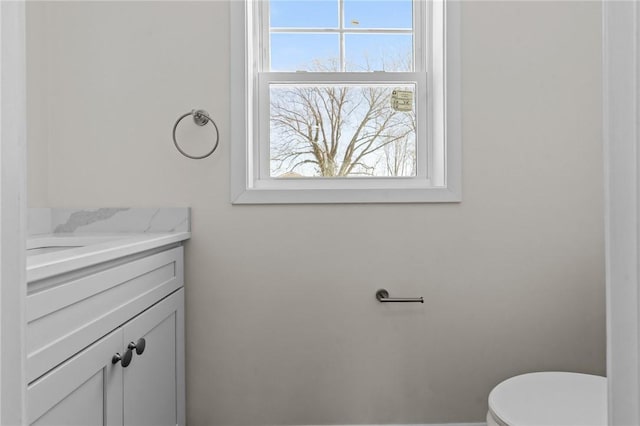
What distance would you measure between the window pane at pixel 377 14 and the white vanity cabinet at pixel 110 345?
3.78 ft

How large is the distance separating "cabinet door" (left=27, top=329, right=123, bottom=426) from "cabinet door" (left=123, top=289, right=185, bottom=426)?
0.06 m

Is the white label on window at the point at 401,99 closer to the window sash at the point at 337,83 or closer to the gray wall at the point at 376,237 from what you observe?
the window sash at the point at 337,83

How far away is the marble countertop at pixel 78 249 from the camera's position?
74 centimetres

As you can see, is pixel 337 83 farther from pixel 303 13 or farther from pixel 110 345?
pixel 110 345

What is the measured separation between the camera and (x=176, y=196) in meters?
1.55

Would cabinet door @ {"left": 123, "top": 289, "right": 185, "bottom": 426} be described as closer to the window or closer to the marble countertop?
the marble countertop

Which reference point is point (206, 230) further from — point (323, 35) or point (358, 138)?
point (323, 35)

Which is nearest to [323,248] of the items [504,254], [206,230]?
[206,230]

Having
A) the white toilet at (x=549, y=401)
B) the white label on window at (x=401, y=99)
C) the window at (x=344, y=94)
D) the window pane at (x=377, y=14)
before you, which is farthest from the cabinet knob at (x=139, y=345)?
the window pane at (x=377, y=14)

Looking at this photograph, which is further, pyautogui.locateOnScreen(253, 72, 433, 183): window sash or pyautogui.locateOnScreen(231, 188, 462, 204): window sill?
pyautogui.locateOnScreen(253, 72, 433, 183): window sash

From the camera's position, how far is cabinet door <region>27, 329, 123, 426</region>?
28.7 inches

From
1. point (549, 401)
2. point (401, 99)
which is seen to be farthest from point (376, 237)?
point (549, 401)

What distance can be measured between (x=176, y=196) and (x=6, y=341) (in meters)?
1.22

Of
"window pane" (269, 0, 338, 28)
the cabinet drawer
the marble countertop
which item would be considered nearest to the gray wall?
the marble countertop
